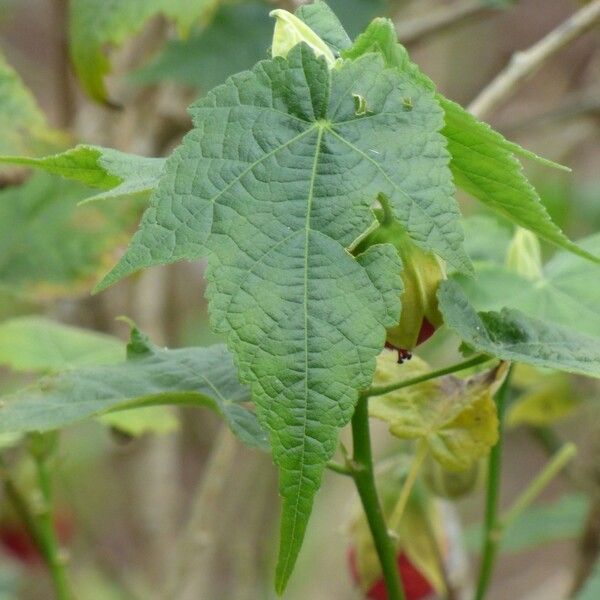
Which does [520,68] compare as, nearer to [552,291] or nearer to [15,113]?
[552,291]

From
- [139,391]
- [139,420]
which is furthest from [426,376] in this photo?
[139,420]

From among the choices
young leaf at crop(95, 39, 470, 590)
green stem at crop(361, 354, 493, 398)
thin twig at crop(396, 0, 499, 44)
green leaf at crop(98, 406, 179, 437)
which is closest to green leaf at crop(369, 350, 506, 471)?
green stem at crop(361, 354, 493, 398)

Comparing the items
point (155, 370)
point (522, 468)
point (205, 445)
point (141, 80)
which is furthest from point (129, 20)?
point (522, 468)

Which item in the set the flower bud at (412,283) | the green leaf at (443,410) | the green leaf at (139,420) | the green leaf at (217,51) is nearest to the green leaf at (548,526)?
the green leaf at (139,420)

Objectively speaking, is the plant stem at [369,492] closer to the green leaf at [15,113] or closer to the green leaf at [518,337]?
the green leaf at [518,337]

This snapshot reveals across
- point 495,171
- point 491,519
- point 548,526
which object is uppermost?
point 495,171

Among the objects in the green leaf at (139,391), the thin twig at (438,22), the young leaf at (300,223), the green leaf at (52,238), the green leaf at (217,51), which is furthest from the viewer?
the thin twig at (438,22)

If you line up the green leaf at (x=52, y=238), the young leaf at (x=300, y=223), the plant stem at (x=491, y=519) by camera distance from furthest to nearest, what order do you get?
the green leaf at (x=52, y=238), the plant stem at (x=491, y=519), the young leaf at (x=300, y=223)

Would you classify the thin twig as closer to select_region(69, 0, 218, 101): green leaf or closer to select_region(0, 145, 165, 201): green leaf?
select_region(69, 0, 218, 101): green leaf
